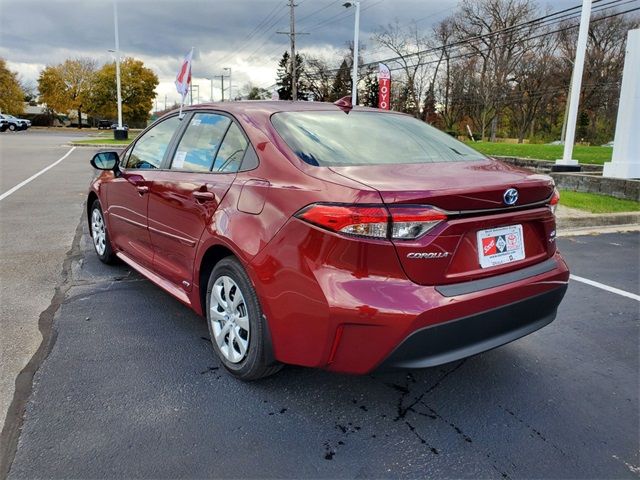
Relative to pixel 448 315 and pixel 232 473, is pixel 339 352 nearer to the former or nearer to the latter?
pixel 448 315

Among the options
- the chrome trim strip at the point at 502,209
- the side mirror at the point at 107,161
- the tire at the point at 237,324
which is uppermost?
the side mirror at the point at 107,161

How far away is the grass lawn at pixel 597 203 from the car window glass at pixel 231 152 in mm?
7413

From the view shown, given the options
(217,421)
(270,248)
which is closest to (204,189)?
(270,248)

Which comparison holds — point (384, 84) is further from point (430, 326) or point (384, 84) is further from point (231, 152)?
point (430, 326)

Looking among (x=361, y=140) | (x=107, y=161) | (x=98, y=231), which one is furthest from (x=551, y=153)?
(x=361, y=140)

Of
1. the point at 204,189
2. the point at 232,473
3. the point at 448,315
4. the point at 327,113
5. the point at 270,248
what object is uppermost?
the point at 327,113

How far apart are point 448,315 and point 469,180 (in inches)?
26.8

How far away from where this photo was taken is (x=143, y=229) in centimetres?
398

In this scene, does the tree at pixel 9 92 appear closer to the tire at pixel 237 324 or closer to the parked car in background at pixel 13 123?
the parked car in background at pixel 13 123

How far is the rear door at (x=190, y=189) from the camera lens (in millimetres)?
3061

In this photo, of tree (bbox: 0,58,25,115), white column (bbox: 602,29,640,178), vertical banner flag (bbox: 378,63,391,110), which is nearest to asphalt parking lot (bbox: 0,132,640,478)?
white column (bbox: 602,29,640,178)

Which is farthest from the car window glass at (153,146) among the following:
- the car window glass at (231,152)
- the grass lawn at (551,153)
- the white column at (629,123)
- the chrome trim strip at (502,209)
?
the grass lawn at (551,153)

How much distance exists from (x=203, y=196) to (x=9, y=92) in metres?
77.4

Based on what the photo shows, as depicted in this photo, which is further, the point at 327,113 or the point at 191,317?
the point at 191,317
